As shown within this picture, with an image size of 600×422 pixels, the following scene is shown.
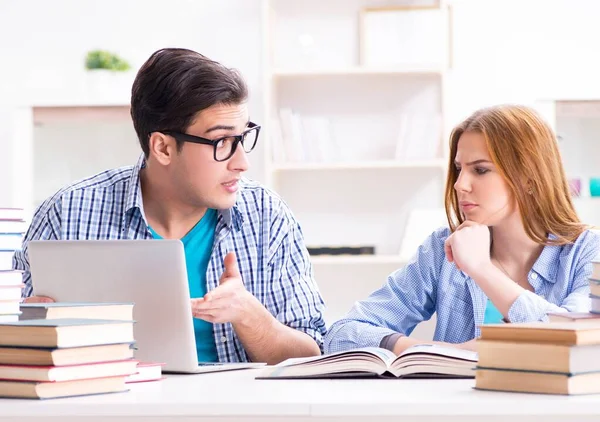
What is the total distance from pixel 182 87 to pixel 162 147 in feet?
0.53

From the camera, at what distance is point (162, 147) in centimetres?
231

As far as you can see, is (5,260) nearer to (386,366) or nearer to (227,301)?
(227,301)

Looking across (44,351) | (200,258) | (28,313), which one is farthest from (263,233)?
(44,351)

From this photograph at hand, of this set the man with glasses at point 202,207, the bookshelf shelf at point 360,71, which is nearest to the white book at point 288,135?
the bookshelf shelf at point 360,71

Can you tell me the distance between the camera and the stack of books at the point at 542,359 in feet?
4.08

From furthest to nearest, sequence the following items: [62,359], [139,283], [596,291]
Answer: [139,283]
[596,291]
[62,359]

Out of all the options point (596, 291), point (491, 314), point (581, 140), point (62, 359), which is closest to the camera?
point (62, 359)

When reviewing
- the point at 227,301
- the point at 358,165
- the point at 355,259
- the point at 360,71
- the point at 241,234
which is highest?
the point at 360,71

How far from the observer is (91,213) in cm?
231

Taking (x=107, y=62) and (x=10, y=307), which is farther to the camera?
(x=107, y=62)

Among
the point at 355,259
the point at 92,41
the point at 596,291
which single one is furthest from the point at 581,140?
the point at 596,291

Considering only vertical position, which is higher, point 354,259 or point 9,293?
point 9,293

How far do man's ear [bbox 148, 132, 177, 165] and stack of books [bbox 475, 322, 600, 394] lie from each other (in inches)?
46.0

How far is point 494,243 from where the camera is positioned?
2.22 metres
